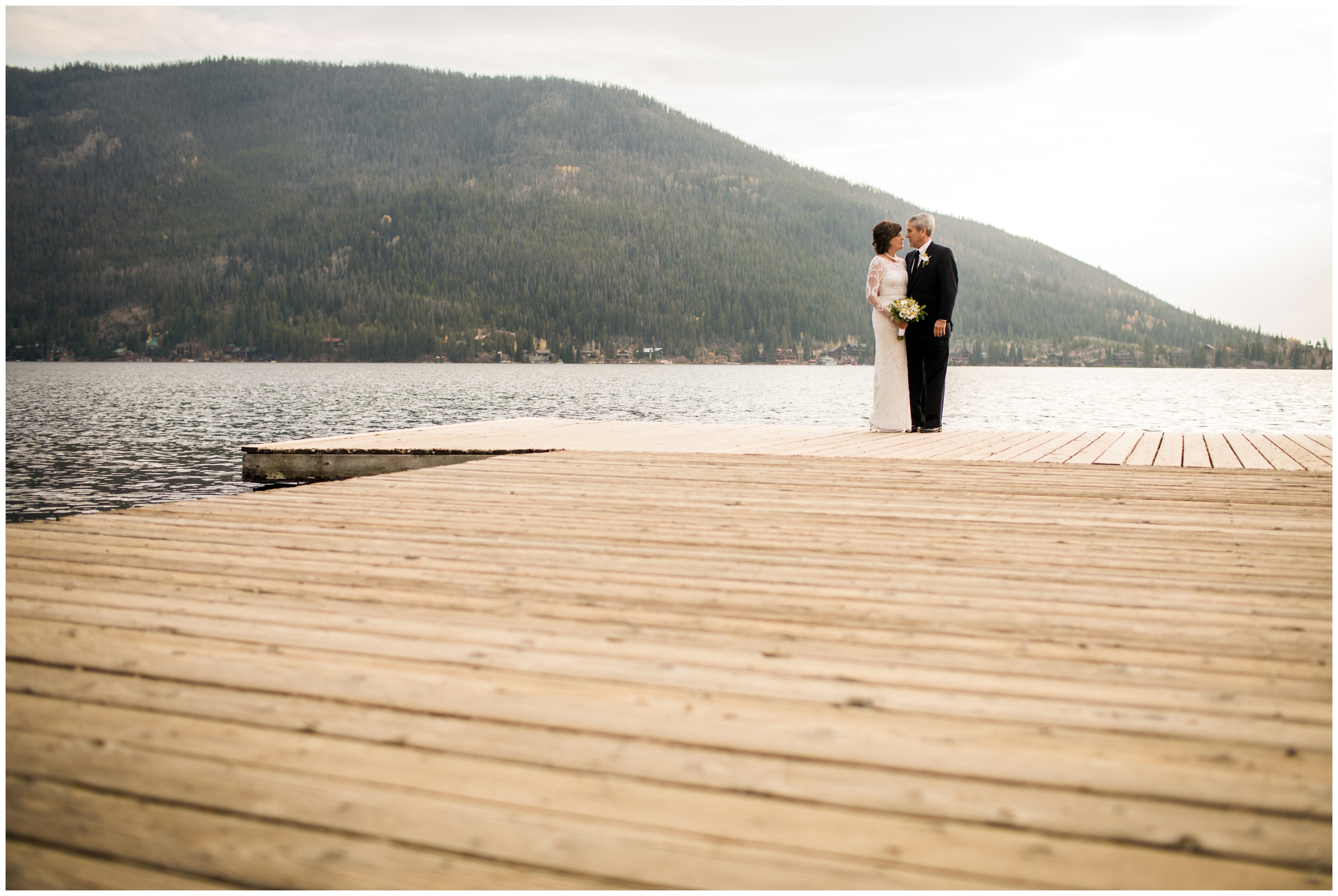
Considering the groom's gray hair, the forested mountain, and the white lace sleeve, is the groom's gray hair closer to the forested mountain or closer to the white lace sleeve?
the white lace sleeve

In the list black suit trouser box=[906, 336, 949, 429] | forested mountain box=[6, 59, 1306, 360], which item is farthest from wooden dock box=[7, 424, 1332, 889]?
forested mountain box=[6, 59, 1306, 360]

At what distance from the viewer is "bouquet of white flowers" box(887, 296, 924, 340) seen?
9.27 m

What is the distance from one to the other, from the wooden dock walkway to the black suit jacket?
113 centimetres

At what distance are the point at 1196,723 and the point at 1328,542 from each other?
2606 millimetres

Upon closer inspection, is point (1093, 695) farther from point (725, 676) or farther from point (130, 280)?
point (130, 280)

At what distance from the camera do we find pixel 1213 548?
12.3ft

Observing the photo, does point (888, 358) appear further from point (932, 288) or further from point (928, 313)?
point (932, 288)

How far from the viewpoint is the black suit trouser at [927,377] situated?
9.51 meters

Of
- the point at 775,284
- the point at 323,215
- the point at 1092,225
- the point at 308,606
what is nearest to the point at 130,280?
the point at 323,215

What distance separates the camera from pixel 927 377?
9.72 metres

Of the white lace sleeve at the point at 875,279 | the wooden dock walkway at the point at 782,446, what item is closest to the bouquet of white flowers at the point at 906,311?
the white lace sleeve at the point at 875,279

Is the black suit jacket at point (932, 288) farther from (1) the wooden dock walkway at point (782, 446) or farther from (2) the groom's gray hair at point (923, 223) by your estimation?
(1) the wooden dock walkway at point (782, 446)

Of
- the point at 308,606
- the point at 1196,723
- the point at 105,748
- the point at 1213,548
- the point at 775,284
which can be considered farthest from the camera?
the point at 775,284

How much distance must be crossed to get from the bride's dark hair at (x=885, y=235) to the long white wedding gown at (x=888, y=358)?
0.11m
